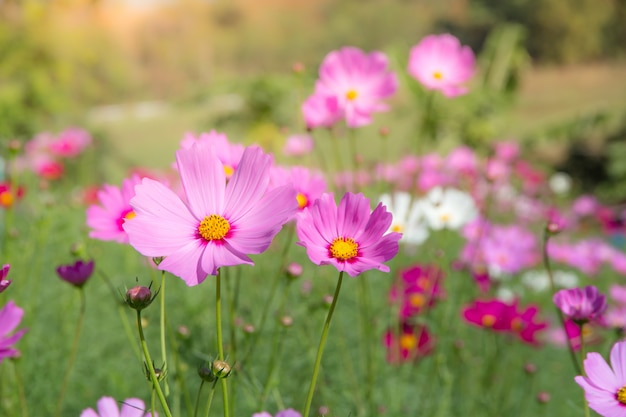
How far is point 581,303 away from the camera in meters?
0.47

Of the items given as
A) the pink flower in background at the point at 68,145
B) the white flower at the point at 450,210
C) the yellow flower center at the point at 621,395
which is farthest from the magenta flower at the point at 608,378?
the pink flower in background at the point at 68,145

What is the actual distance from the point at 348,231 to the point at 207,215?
4.0 inches

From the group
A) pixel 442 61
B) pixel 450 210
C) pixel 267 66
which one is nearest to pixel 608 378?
pixel 442 61

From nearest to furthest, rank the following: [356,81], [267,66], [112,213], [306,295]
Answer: [112,213] < [356,81] < [306,295] < [267,66]

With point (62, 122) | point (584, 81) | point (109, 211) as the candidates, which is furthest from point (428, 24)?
point (109, 211)

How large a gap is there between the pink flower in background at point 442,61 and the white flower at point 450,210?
27 centimetres

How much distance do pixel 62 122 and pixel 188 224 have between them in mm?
3988

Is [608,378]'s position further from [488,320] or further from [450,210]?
[450,210]

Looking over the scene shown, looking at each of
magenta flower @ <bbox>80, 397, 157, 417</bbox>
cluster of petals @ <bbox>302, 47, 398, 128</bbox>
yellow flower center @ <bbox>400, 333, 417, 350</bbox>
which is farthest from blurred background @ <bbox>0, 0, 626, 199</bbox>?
yellow flower center @ <bbox>400, 333, 417, 350</bbox>

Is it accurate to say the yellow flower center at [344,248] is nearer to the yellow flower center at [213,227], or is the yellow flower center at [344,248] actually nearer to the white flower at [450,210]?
the yellow flower center at [213,227]

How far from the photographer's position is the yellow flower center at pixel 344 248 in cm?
→ 41

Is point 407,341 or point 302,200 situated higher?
point 407,341

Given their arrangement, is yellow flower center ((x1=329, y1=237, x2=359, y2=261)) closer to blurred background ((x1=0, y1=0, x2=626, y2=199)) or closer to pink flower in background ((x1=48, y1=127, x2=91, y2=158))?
blurred background ((x1=0, y1=0, x2=626, y2=199))

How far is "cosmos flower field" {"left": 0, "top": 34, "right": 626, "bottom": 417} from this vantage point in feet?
1.33
